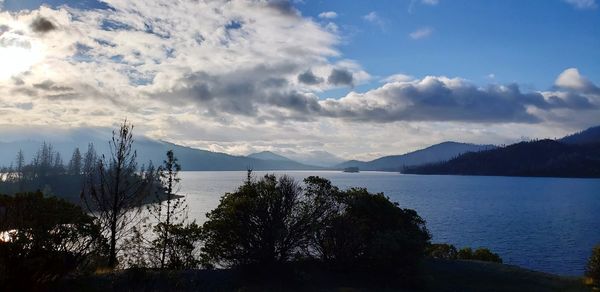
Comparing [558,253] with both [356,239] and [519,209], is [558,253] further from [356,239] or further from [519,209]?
[519,209]

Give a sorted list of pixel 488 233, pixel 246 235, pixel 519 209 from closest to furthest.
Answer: pixel 246 235
pixel 488 233
pixel 519 209

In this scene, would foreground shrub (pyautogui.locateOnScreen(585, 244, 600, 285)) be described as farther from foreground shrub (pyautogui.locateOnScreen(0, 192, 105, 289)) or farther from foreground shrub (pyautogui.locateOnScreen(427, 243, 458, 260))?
foreground shrub (pyautogui.locateOnScreen(0, 192, 105, 289))

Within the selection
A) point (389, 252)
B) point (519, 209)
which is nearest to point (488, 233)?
point (519, 209)

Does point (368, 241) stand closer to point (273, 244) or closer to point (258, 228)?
point (273, 244)

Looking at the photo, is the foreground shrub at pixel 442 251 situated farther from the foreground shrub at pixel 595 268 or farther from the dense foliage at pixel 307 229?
the dense foliage at pixel 307 229

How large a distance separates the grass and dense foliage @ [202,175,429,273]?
4.61 feet

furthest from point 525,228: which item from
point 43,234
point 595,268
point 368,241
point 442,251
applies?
point 43,234

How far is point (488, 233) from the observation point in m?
100

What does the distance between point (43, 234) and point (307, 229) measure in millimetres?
17425

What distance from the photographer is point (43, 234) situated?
920 inches

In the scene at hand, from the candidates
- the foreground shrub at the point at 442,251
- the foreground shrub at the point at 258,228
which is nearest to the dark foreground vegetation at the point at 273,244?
the foreground shrub at the point at 258,228

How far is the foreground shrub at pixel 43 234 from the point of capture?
53.2 ft

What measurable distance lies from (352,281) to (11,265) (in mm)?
24300

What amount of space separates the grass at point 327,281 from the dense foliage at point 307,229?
1.41m
